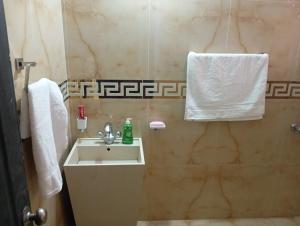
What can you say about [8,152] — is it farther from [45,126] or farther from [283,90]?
[283,90]

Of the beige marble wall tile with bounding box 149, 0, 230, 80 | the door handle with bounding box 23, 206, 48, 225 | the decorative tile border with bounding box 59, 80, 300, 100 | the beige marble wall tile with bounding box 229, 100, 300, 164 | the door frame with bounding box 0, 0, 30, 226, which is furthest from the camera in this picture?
the beige marble wall tile with bounding box 229, 100, 300, 164

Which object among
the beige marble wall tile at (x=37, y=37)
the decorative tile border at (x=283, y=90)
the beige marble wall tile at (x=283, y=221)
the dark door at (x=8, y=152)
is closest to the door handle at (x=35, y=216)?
the dark door at (x=8, y=152)

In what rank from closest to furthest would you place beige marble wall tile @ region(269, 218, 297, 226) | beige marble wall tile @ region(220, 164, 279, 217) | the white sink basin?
the white sink basin
beige marble wall tile @ region(220, 164, 279, 217)
beige marble wall tile @ region(269, 218, 297, 226)

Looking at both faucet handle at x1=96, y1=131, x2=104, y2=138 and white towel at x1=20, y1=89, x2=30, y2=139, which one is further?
faucet handle at x1=96, y1=131, x2=104, y2=138

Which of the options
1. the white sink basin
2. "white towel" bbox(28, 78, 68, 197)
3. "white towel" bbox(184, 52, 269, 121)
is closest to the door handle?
"white towel" bbox(28, 78, 68, 197)

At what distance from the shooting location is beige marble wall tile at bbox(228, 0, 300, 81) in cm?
163

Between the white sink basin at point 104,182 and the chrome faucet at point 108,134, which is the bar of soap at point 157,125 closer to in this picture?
the white sink basin at point 104,182

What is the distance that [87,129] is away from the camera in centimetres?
182

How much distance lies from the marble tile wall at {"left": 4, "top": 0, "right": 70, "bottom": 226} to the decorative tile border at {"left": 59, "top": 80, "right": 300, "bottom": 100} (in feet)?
0.37

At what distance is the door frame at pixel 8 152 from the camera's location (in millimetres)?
643

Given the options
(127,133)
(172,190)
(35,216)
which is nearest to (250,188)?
(172,190)

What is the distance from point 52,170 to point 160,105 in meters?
0.92

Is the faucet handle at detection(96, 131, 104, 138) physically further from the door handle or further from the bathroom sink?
the door handle

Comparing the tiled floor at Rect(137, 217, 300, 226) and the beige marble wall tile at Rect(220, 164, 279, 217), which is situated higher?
the beige marble wall tile at Rect(220, 164, 279, 217)
